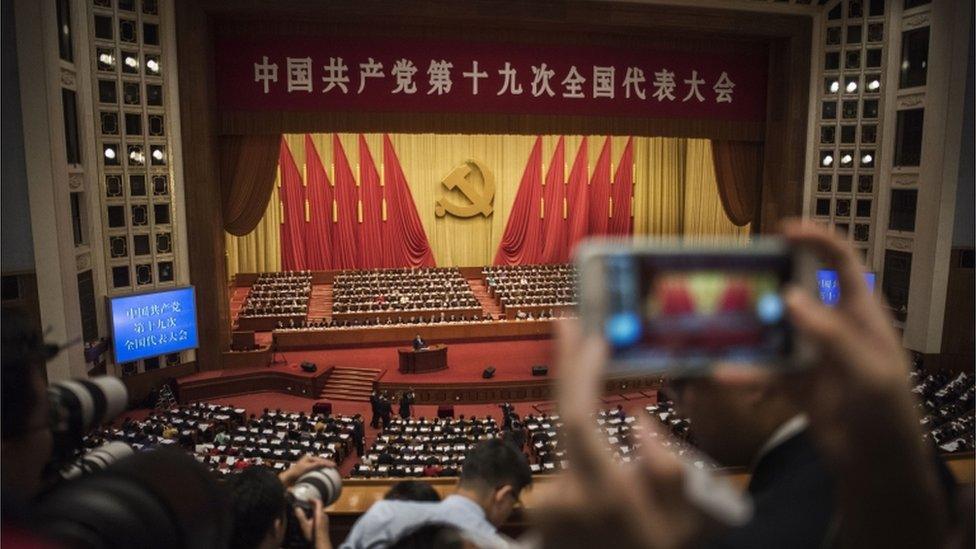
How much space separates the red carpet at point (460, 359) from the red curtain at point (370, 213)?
19.5ft

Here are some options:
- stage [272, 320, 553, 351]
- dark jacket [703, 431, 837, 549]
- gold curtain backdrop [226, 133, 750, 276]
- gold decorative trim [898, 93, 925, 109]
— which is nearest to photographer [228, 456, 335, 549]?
dark jacket [703, 431, 837, 549]

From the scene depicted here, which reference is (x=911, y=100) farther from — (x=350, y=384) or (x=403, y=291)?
(x=350, y=384)

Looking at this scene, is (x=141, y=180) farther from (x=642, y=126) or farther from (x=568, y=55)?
(x=642, y=126)

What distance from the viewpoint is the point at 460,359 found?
540 inches

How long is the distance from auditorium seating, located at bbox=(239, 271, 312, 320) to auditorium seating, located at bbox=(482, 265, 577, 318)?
189 inches

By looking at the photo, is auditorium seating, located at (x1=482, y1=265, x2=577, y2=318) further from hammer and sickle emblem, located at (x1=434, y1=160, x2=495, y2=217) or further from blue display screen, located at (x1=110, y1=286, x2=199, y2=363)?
blue display screen, located at (x1=110, y1=286, x2=199, y2=363)

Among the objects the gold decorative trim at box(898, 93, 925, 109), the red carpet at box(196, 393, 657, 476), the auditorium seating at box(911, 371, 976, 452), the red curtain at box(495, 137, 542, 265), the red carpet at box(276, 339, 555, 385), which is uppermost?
the gold decorative trim at box(898, 93, 925, 109)

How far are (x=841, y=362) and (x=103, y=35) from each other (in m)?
12.9

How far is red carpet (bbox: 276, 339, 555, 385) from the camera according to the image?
12430mm

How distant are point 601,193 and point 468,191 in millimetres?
4089

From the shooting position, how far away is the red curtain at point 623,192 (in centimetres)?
2053

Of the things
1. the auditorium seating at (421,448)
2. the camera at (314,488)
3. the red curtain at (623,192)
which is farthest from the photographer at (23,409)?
the red curtain at (623,192)

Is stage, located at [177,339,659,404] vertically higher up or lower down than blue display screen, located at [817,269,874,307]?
lower down

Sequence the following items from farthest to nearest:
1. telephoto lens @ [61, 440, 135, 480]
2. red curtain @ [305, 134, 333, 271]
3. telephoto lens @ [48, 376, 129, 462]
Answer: red curtain @ [305, 134, 333, 271], telephoto lens @ [61, 440, 135, 480], telephoto lens @ [48, 376, 129, 462]
